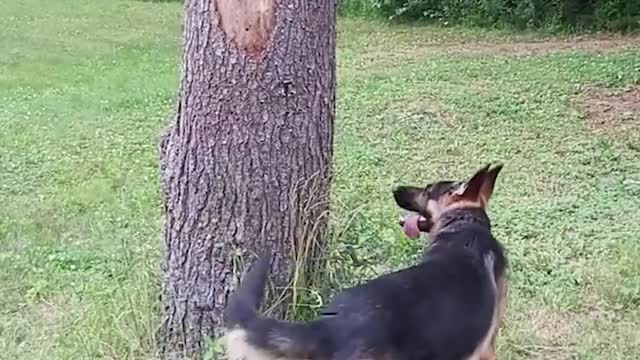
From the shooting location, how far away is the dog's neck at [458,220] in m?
3.25

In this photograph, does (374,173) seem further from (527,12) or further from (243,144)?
(527,12)

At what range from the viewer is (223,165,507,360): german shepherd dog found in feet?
9.08

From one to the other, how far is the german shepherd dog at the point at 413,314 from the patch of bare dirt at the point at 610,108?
6.01 metres

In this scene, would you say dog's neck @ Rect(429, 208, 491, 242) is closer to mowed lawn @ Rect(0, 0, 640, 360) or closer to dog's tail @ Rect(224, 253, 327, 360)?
dog's tail @ Rect(224, 253, 327, 360)

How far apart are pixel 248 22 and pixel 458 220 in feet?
3.37

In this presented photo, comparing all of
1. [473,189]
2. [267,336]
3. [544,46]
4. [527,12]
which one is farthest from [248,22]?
[527,12]

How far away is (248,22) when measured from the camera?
146 inches

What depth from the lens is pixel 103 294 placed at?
166 inches

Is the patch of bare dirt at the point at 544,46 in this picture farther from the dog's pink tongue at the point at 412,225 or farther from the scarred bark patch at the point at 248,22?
the dog's pink tongue at the point at 412,225

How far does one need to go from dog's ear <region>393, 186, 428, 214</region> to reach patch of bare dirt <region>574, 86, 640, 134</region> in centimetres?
581

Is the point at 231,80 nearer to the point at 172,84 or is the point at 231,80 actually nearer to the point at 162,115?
the point at 162,115

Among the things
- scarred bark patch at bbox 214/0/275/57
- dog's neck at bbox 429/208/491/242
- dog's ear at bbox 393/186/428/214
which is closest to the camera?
dog's neck at bbox 429/208/491/242

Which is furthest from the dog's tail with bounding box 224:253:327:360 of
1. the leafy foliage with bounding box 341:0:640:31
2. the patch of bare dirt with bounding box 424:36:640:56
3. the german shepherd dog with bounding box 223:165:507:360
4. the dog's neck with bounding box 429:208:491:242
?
the leafy foliage with bounding box 341:0:640:31

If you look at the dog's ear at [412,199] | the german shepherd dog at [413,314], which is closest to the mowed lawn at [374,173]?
the dog's ear at [412,199]
